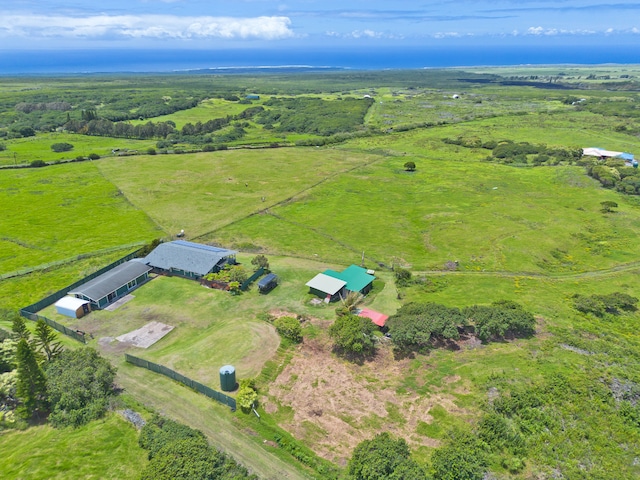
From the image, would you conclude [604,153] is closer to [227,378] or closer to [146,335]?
[227,378]

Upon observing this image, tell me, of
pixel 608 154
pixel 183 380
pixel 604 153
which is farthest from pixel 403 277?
pixel 604 153

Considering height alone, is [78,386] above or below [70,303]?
above

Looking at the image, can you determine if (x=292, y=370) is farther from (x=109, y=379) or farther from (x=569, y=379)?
(x=569, y=379)

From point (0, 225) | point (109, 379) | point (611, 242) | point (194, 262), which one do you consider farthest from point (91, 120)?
point (611, 242)

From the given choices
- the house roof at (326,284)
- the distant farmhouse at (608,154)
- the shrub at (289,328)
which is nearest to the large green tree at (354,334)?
the shrub at (289,328)

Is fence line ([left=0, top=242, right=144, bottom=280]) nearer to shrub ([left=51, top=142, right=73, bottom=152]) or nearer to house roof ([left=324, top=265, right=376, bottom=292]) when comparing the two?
house roof ([left=324, top=265, right=376, bottom=292])

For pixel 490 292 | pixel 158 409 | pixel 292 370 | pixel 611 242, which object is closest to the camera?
pixel 158 409

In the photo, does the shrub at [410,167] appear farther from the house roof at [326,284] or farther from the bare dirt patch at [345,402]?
the bare dirt patch at [345,402]
